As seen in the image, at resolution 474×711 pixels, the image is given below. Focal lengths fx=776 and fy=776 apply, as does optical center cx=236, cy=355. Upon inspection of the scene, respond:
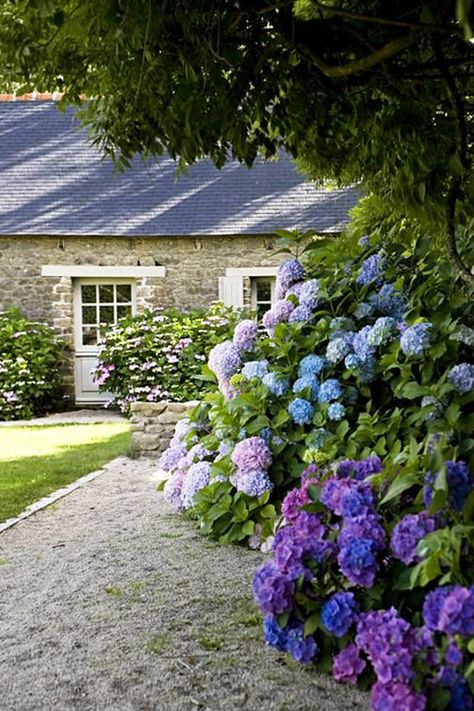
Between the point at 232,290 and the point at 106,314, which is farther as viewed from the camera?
the point at 106,314

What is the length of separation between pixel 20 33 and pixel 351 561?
7.00 ft

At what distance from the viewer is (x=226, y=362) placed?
4.18 metres

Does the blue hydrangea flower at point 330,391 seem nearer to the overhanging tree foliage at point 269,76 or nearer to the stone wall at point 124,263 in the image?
the overhanging tree foliage at point 269,76

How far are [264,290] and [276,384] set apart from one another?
9335 mm

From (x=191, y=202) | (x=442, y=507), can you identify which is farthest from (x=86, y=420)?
(x=442, y=507)

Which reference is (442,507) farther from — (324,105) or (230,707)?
(324,105)

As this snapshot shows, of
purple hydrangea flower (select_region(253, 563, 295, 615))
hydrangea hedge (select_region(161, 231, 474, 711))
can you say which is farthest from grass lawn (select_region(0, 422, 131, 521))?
purple hydrangea flower (select_region(253, 563, 295, 615))

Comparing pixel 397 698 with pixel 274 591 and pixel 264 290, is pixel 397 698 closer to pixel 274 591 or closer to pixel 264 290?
pixel 274 591

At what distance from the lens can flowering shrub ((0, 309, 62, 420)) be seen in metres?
11.6

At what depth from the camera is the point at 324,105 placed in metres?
2.93

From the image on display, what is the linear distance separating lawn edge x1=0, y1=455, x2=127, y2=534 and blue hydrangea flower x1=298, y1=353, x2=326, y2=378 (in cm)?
213

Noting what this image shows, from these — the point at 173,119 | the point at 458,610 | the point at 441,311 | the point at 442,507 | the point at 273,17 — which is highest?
the point at 273,17

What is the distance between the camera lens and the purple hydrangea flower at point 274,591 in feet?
7.47

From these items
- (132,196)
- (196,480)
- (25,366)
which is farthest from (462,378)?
(132,196)
